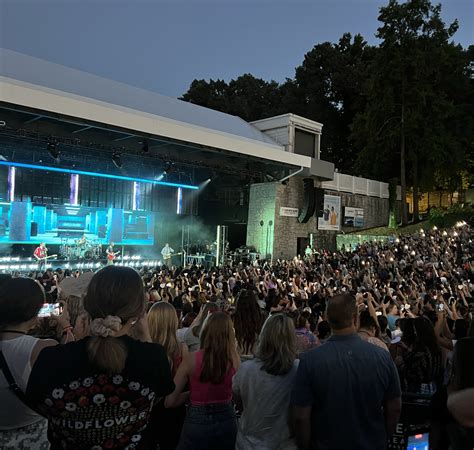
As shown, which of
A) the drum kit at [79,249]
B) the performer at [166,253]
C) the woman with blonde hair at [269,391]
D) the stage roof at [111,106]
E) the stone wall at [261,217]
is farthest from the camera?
the stone wall at [261,217]

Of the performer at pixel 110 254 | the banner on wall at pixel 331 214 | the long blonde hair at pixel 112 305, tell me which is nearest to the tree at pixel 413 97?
the banner on wall at pixel 331 214

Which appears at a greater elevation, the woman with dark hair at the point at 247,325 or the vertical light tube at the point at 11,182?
the vertical light tube at the point at 11,182

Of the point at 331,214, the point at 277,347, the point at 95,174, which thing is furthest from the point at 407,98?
the point at 277,347

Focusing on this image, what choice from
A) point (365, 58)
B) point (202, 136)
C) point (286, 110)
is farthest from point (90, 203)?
point (365, 58)

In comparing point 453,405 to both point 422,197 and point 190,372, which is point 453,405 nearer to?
point 190,372

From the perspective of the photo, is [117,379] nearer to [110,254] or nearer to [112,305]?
[112,305]

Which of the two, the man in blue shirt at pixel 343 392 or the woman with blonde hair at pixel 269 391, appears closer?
the man in blue shirt at pixel 343 392

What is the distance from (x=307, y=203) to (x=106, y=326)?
21980 mm

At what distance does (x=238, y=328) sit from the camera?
12.1ft

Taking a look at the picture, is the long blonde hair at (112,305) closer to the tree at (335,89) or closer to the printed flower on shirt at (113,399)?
the printed flower on shirt at (113,399)

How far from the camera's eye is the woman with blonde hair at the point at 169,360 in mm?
2791

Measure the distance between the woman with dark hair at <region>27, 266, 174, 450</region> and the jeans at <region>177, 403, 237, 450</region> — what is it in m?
0.89

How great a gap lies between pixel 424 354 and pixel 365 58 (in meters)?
41.1

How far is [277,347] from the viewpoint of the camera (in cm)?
244
